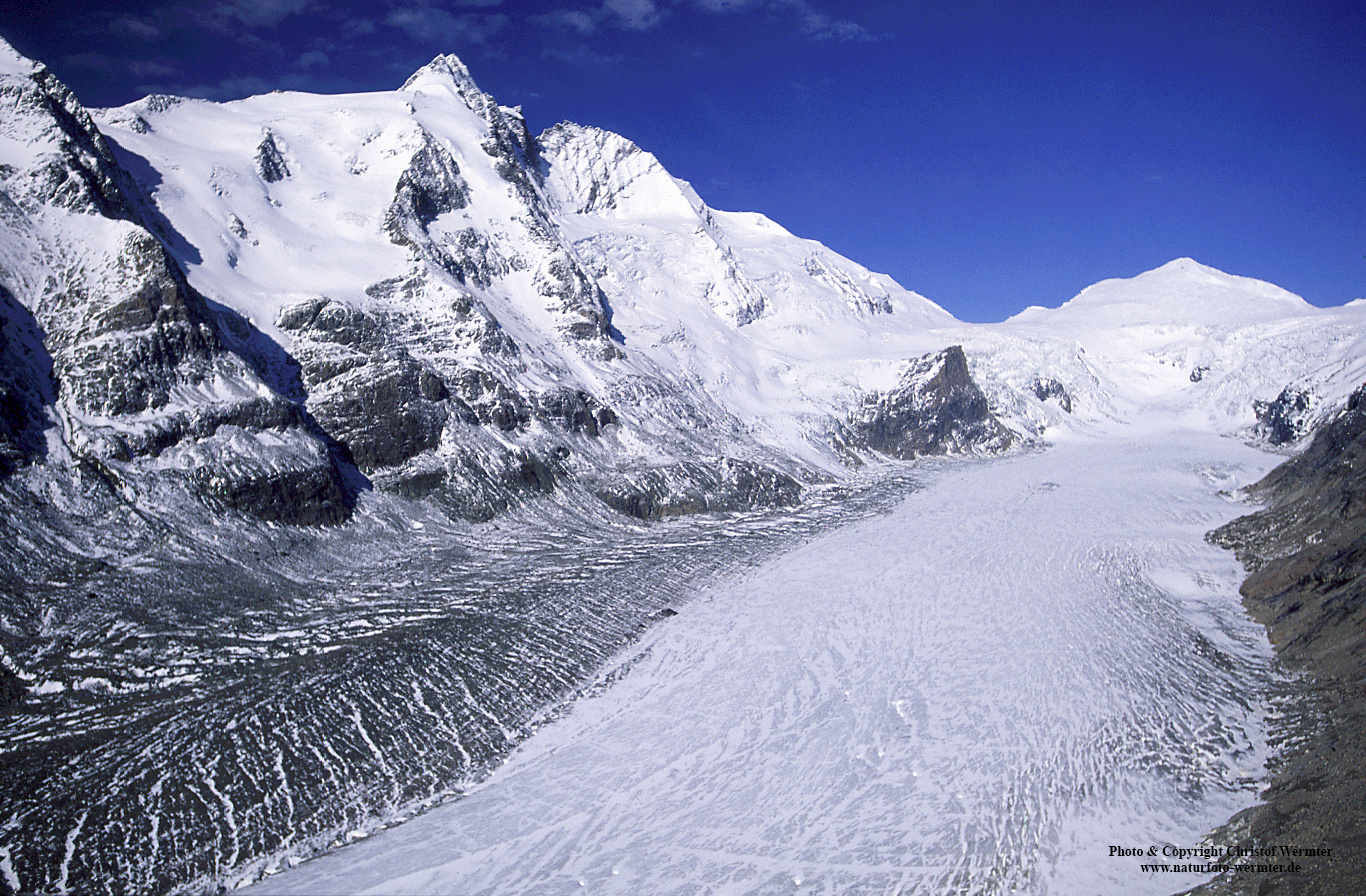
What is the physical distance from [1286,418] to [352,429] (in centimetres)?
12791

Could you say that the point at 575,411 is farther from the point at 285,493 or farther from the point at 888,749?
the point at 888,749

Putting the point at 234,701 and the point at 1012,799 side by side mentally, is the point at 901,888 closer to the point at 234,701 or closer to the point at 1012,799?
the point at 1012,799

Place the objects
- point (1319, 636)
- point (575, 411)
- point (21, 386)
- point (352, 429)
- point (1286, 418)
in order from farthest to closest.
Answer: point (1286, 418)
point (575, 411)
point (352, 429)
point (21, 386)
point (1319, 636)

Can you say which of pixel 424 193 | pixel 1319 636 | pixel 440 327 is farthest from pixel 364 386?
pixel 1319 636

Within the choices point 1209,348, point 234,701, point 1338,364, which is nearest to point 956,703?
point 234,701

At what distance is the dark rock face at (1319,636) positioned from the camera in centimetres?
2172

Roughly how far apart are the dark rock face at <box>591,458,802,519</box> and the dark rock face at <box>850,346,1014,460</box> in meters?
28.3

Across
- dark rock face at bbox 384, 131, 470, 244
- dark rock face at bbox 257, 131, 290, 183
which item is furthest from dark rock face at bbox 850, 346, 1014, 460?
dark rock face at bbox 257, 131, 290, 183

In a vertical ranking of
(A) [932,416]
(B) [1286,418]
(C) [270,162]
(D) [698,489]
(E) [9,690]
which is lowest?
(E) [9,690]

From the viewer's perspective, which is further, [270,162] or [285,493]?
[270,162]

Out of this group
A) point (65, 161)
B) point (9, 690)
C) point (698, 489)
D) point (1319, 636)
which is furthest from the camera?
point (698, 489)

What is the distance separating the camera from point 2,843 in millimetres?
26484

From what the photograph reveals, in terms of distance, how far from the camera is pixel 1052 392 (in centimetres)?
14338

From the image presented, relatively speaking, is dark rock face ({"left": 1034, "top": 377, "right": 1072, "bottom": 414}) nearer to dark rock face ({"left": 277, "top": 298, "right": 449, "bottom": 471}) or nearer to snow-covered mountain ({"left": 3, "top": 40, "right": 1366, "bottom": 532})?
snow-covered mountain ({"left": 3, "top": 40, "right": 1366, "bottom": 532})
